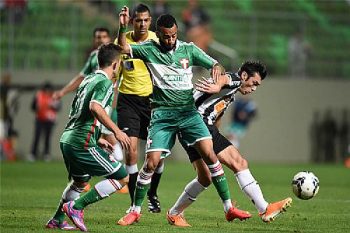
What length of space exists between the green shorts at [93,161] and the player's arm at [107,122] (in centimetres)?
39

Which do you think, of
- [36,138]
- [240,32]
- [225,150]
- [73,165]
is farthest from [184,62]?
[240,32]

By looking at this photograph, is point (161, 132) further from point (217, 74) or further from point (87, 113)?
point (87, 113)

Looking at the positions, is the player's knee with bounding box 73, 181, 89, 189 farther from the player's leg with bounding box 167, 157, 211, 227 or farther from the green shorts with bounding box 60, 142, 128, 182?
the player's leg with bounding box 167, 157, 211, 227

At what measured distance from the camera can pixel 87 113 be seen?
10227 mm

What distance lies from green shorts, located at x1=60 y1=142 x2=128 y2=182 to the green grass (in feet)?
1.99

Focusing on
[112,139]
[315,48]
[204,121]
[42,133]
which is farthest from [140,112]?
[315,48]

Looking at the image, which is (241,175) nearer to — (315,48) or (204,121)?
(204,121)

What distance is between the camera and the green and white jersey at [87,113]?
33.0 feet

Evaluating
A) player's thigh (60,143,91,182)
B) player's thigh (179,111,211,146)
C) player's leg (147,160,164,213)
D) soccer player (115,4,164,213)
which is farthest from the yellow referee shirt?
player's thigh (60,143,91,182)

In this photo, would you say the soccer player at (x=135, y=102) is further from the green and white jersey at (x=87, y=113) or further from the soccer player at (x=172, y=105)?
the green and white jersey at (x=87, y=113)

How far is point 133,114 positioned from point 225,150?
7.48 feet

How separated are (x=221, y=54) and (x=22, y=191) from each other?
14.0 meters

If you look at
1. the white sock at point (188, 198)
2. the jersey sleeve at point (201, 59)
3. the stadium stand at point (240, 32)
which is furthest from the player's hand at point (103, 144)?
the stadium stand at point (240, 32)

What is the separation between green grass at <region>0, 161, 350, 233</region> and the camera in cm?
1076
